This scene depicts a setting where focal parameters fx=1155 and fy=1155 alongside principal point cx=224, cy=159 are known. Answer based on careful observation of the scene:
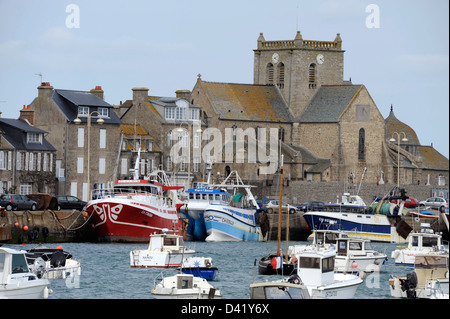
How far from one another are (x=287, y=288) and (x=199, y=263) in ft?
47.6

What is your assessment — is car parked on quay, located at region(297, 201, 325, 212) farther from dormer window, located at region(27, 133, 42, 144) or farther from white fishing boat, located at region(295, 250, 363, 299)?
white fishing boat, located at region(295, 250, 363, 299)

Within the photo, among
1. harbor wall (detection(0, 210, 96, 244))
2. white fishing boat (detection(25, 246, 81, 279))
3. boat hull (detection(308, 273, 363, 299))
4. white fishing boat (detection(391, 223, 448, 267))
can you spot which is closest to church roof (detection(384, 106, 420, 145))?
harbor wall (detection(0, 210, 96, 244))

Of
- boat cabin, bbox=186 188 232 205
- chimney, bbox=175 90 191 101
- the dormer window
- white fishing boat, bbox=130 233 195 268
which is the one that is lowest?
white fishing boat, bbox=130 233 195 268

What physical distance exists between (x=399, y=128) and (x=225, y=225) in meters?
63.4

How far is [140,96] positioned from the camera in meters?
107

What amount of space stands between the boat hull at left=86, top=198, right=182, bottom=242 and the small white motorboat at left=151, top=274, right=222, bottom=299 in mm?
31217

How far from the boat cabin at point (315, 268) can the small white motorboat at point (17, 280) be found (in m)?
9.13

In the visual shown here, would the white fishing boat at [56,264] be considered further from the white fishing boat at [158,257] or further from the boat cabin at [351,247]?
the boat cabin at [351,247]

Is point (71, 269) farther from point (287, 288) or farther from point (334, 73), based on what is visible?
point (334, 73)

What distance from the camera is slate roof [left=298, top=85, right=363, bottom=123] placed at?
4761 inches

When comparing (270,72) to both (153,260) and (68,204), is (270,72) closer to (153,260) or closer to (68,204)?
(68,204)

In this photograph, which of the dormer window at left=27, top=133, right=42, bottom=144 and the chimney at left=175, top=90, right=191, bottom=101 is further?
the chimney at left=175, top=90, right=191, bottom=101

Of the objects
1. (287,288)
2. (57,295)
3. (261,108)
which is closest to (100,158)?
(261,108)

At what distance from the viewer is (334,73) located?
4934 inches
